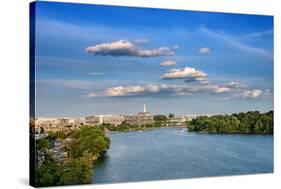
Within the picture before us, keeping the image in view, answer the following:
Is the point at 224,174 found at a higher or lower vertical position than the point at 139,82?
lower

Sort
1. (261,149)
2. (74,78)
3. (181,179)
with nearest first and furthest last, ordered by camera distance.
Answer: (74,78) → (181,179) → (261,149)

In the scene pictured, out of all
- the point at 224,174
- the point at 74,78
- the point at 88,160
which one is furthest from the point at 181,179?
the point at 74,78

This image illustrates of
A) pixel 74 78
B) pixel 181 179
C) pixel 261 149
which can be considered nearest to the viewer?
pixel 74 78

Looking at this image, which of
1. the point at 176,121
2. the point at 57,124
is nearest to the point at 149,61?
the point at 176,121

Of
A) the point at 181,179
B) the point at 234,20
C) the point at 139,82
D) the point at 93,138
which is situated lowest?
the point at 181,179

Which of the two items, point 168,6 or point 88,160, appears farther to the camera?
point 168,6

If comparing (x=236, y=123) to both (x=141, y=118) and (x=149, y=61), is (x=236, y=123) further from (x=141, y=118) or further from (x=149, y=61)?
(x=149, y=61)

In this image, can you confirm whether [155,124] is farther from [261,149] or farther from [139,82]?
[261,149]
